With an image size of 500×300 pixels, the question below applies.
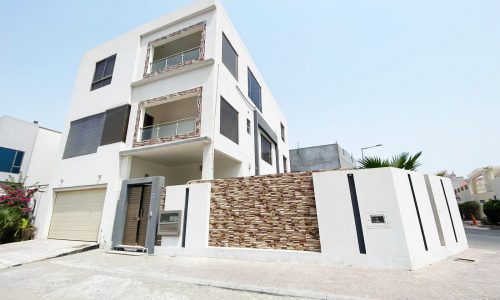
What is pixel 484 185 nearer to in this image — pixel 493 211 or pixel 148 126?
pixel 493 211

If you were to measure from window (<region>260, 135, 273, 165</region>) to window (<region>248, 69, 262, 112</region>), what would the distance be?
261 centimetres

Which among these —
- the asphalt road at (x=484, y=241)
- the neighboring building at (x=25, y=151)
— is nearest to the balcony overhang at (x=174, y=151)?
the neighboring building at (x=25, y=151)

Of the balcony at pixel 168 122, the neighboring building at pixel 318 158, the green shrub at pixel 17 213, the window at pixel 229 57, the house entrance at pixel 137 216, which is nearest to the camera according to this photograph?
the house entrance at pixel 137 216

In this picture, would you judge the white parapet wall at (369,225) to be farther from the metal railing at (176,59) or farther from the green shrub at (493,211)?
the green shrub at (493,211)

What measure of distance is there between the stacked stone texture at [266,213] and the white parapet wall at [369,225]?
0.23 ft

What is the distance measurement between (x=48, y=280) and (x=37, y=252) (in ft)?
15.4

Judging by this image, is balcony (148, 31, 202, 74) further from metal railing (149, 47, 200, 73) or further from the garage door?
the garage door

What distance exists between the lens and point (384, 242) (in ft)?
18.4

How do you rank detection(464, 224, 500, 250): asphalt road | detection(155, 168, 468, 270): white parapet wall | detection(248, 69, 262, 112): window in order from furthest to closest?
detection(248, 69, 262, 112): window, detection(464, 224, 500, 250): asphalt road, detection(155, 168, 468, 270): white parapet wall

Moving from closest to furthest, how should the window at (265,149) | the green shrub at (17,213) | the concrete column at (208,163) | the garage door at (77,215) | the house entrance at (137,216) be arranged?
the house entrance at (137,216), the concrete column at (208,163), the garage door at (77,215), the green shrub at (17,213), the window at (265,149)

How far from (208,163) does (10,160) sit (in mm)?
19647

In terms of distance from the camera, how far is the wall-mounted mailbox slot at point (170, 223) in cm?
799

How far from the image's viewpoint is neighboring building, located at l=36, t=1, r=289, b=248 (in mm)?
10023

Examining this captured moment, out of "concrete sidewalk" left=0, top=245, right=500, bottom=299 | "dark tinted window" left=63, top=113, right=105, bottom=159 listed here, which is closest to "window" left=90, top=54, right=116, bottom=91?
→ "dark tinted window" left=63, top=113, right=105, bottom=159
